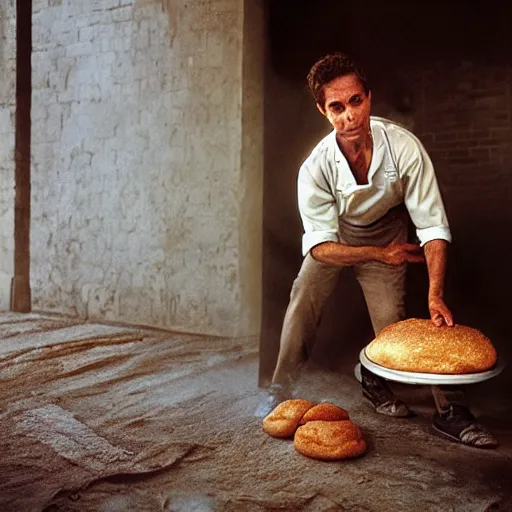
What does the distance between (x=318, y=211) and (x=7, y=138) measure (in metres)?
4.90

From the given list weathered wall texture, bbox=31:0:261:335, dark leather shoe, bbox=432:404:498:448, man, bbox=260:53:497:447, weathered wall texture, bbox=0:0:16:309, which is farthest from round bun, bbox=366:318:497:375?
weathered wall texture, bbox=0:0:16:309

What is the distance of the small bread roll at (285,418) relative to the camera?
9.84 feet

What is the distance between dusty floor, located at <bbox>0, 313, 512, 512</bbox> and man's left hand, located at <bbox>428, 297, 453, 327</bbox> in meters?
0.65

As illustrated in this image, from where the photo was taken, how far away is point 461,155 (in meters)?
4.10

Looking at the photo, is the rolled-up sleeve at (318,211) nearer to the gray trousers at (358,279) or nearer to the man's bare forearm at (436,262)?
the gray trousers at (358,279)

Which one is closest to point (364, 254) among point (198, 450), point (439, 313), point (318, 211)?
point (318, 211)

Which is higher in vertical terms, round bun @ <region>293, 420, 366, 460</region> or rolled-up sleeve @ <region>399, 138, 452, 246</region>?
rolled-up sleeve @ <region>399, 138, 452, 246</region>

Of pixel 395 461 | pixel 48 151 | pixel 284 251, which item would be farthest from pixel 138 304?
pixel 395 461

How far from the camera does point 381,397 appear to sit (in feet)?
11.3

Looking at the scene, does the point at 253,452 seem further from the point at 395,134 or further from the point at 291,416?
the point at 395,134

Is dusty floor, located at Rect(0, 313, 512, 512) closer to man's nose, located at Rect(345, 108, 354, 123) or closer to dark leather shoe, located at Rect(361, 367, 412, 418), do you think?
dark leather shoe, located at Rect(361, 367, 412, 418)

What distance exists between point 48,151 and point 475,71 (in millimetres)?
4681

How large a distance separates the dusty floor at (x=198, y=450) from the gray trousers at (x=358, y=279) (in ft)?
1.22

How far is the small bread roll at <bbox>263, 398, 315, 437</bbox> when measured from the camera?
3.00 m
